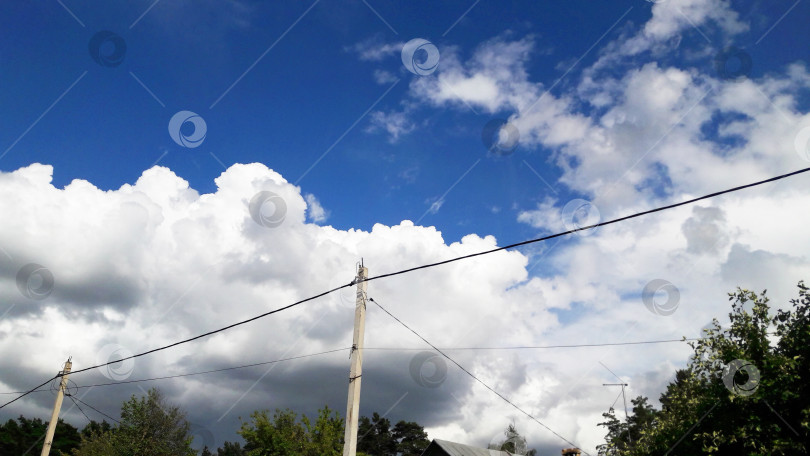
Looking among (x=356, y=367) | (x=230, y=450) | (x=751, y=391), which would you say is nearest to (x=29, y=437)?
(x=230, y=450)

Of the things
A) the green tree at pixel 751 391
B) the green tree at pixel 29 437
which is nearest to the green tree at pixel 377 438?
the green tree at pixel 29 437

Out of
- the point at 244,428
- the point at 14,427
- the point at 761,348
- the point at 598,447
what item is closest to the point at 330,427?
the point at 244,428

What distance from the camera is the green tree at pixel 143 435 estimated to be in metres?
37.3

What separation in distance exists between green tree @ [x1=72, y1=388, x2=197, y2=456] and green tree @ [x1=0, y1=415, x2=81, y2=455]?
35.5 meters

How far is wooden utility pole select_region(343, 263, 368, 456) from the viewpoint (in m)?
11.5

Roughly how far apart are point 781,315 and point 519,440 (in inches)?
2942

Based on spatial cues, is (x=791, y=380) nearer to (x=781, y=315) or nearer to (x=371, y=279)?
(x=781, y=315)

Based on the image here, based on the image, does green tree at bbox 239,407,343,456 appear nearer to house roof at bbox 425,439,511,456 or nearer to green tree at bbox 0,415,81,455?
house roof at bbox 425,439,511,456

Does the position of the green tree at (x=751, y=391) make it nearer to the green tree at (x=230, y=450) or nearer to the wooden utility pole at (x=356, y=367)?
the wooden utility pole at (x=356, y=367)

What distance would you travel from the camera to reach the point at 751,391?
13.4 meters

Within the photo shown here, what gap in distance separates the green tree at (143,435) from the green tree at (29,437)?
35.5 meters

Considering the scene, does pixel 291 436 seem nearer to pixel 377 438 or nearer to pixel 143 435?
pixel 143 435

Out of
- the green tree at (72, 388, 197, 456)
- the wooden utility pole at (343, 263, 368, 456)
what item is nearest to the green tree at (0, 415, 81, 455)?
the green tree at (72, 388, 197, 456)

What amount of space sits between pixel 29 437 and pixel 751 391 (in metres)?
88.0
